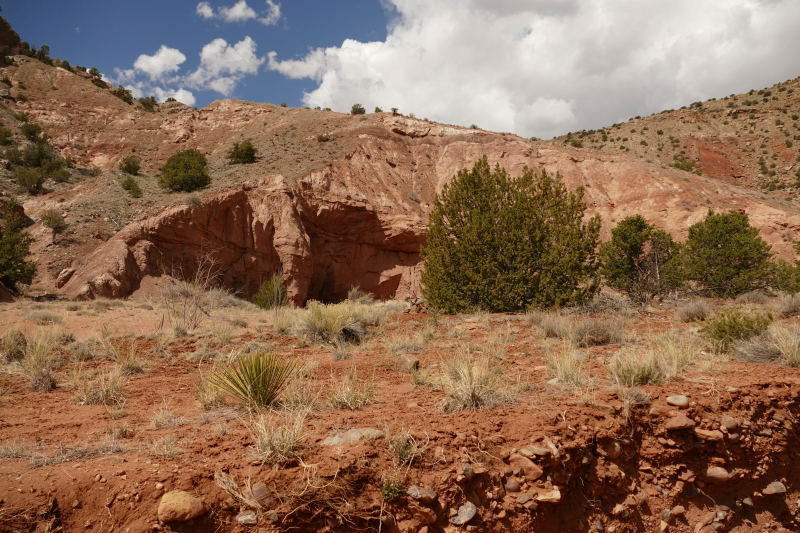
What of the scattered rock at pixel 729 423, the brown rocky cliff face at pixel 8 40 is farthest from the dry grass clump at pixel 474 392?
the brown rocky cliff face at pixel 8 40

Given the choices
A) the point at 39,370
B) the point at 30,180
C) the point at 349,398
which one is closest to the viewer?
the point at 349,398

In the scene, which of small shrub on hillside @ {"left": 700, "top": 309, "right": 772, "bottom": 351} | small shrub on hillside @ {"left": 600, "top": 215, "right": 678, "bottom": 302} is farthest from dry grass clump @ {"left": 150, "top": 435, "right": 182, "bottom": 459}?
small shrub on hillside @ {"left": 600, "top": 215, "right": 678, "bottom": 302}

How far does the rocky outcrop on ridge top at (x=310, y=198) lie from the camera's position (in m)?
20.3

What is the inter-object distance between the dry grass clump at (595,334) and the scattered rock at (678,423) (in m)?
2.91

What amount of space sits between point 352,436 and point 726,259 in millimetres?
21230

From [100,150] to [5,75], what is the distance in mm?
14989

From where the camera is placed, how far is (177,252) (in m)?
20.8

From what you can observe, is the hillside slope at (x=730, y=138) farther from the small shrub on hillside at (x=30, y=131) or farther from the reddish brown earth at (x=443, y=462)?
the small shrub on hillside at (x=30, y=131)

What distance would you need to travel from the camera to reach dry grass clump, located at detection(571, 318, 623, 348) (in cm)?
684

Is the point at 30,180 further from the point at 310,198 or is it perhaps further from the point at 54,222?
the point at 310,198

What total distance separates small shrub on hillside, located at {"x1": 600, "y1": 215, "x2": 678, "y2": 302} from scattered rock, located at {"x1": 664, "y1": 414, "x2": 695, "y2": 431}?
456 inches

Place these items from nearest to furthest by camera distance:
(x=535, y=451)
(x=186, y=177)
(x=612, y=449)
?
(x=535, y=451), (x=612, y=449), (x=186, y=177)

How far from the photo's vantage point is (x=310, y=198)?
25.0m

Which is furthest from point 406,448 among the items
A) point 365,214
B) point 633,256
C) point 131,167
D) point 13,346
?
point 131,167
